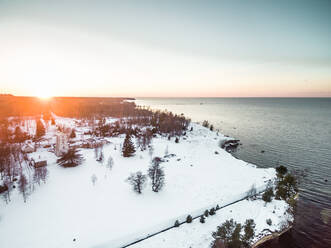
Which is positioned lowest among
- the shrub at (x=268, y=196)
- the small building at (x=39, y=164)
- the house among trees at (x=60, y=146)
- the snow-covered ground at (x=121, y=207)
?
the snow-covered ground at (x=121, y=207)

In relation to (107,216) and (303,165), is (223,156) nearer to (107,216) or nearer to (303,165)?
→ (303,165)

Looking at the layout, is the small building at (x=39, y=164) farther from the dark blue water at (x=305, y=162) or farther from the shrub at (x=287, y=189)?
the shrub at (x=287, y=189)

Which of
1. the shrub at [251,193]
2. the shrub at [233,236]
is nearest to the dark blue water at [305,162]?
the shrub at [251,193]

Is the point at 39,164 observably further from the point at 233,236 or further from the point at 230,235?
the point at 233,236

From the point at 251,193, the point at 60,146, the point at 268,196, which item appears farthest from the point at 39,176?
the point at 268,196

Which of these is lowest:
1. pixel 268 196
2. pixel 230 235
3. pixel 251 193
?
pixel 251 193

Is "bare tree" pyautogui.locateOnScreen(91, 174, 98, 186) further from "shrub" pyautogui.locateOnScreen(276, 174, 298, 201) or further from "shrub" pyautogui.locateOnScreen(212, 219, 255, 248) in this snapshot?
"shrub" pyautogui.locateOnScreen(276, 174, 298, 201)

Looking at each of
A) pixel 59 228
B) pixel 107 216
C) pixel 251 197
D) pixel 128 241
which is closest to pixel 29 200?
pixel 59 228

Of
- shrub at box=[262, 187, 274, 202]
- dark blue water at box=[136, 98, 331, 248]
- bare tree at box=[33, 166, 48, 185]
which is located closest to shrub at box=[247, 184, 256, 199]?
shrub at box=[262, 187, 274, 202]

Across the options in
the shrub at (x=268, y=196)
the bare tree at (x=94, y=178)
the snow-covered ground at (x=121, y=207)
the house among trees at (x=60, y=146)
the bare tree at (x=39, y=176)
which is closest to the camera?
the snow-covered ground at (x=121, y=207)

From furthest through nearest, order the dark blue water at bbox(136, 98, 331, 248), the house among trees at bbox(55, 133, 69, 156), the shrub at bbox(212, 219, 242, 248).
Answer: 1. the house among trees at bbox(55, 133, 69, 156)
2. the dark blue water at bbox(136, 98, 331, 248)
3. the shrub at bbox(212, 219, 242, 248)
